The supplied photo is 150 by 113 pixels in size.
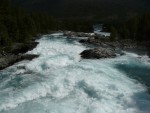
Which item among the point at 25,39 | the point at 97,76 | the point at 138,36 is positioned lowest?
the point at 138,36

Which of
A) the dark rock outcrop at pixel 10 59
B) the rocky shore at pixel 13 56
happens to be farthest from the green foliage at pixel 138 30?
the dark rock outcrop at pixel 10 59

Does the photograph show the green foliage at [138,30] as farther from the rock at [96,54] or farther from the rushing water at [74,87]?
the rushing water at [74,87]

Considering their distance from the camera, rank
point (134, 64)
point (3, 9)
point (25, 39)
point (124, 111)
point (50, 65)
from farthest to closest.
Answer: point (3, 9) < point (25, 39) < point (134, 64) < point (50, 65) < point (124, 111)

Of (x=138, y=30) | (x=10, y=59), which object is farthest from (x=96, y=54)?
(x=138, y=30)

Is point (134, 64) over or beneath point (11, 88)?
beneath

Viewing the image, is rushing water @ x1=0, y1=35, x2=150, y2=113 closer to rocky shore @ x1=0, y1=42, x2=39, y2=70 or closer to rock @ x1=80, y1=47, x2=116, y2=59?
rocky shore @ x1=0, y1=42, x2=39, y2=70

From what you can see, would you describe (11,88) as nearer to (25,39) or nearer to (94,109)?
(94,109)

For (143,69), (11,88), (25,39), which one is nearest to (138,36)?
(25,39)

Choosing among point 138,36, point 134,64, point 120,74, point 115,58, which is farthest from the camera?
point 138,36

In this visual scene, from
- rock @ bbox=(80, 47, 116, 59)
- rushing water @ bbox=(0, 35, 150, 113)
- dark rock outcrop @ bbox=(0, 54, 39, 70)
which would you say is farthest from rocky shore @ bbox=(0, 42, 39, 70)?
rock @ bbox=(80, 47, 116, 59)
